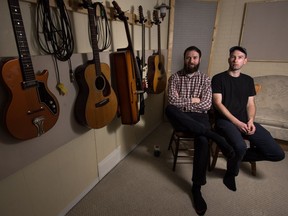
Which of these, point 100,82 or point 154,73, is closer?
point 100,82

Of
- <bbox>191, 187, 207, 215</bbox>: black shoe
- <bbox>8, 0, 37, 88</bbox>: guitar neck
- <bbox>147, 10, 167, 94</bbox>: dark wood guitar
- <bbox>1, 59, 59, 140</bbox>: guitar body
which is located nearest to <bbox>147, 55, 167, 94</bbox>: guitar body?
<bbox>147, 10, 167, 94</bbox>: dark wood guitar

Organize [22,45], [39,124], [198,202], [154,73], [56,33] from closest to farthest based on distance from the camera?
[22,45] → [39,124] → [56,33] → [198,202] → [154,73]

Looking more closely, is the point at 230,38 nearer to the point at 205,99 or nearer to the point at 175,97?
the point at 205,99

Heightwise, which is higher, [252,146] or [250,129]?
[250,129]

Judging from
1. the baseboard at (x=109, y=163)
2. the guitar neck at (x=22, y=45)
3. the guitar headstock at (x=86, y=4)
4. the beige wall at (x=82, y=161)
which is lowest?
the baseboard at (x=109, y=163)

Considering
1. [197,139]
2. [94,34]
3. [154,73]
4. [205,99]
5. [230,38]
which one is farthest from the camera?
[230,38]

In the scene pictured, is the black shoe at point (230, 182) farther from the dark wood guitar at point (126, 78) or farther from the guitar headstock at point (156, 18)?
the guitar headstock at point (156, 18)

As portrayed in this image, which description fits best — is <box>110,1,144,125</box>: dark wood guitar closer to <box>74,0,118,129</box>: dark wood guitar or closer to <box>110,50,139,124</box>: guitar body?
<box>110,50,139,124</box>: guitar body

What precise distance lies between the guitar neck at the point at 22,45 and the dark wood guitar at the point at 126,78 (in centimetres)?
75

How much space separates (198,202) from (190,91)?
1.09 m

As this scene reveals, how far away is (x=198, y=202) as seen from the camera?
156 cm

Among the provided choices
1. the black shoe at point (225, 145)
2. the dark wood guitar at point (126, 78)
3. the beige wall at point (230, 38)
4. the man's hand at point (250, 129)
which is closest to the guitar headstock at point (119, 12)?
the dark wood guitar at point (126, 78)

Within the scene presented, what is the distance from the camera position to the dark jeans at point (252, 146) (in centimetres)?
167

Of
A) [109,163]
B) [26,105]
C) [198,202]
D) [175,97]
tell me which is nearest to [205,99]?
[175,97]
